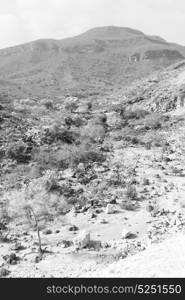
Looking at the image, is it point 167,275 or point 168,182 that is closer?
point 167,275

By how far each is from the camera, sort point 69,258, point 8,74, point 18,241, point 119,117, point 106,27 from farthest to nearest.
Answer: point 106,27 → point 8,74 → point 119,117 → point 18,241 → point 69,258

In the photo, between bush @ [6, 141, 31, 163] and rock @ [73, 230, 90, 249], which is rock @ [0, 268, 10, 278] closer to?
rock @ [73, 230, 90, 249]

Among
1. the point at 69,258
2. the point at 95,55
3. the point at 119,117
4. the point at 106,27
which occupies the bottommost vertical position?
the point at 69,258

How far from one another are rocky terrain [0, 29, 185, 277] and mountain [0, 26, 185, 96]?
126 ft

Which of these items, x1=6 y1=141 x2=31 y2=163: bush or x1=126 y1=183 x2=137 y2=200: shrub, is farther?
x1=6 y1=141 x2=31 y2=163: bush

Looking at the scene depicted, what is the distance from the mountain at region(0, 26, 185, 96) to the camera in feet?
226

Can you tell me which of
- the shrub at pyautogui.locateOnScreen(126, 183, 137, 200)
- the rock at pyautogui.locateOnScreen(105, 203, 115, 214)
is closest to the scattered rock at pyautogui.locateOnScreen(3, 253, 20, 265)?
the rock at pyautogui.locateOnScreen(105, 203, 115, 214)

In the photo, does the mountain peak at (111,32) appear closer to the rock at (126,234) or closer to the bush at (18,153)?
the bush at (18,153)

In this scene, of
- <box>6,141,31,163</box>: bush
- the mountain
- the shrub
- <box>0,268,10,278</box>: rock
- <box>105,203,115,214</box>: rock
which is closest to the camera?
<box>0,268,10,278</box>: rock

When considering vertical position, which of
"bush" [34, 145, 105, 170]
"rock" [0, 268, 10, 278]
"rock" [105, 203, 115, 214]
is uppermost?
"bush" [34, 145, 105, 170]

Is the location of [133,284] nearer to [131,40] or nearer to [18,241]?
[18,241]

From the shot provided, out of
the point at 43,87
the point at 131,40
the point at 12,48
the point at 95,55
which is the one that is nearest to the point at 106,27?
the point at 131,40

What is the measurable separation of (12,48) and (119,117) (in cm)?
8830

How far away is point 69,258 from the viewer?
9.45 m
